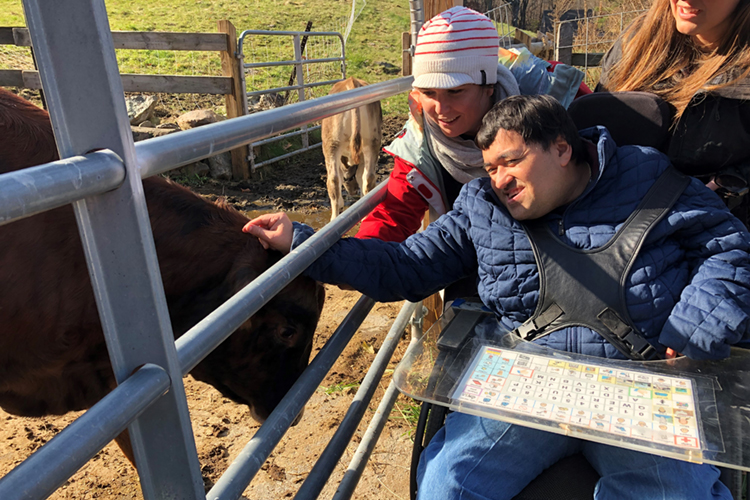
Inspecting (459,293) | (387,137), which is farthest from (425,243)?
A: (387,137)

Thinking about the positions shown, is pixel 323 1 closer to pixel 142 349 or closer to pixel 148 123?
pixel 148 123

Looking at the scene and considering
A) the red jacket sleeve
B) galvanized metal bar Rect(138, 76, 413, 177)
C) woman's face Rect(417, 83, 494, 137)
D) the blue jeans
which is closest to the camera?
galvanized metal bar Rect(138, 76, 413, 177)

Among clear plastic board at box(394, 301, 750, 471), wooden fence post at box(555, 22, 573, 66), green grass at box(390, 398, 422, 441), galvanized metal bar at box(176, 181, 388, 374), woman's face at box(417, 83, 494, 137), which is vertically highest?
woman's face at box(417, 83, 494, 137)

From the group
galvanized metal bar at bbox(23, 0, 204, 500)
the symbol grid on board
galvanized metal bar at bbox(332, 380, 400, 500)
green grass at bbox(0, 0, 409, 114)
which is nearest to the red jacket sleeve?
galvanized metal bar at bbox(332, 380, 400, 500)

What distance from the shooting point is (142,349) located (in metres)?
0.83

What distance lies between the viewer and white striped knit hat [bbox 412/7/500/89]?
1.90 meters

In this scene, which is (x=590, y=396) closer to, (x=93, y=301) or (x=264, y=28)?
(x=93, y=301)

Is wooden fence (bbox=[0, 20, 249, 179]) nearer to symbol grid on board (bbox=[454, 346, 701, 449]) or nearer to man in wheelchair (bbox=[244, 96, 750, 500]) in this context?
man in wheelchair (bbox=[244, 96, 750, 500])

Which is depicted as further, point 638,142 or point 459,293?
point 459,293

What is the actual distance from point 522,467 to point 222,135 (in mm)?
1061

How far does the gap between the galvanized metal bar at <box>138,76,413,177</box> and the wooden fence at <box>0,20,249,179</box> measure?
6340 mm

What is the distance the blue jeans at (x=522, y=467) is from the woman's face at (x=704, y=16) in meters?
1.31

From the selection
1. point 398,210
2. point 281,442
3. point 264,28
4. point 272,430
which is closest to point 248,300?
point 272,430

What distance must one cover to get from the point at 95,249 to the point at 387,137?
8774 millimetres
